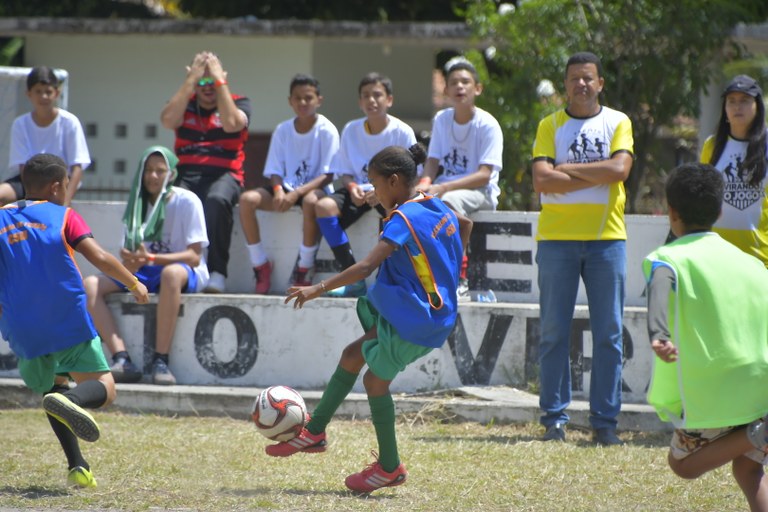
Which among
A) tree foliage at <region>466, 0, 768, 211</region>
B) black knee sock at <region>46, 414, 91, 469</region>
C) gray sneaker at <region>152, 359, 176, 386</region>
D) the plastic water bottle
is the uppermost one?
tree foliage at <region>466, 0, 768, 211</region>

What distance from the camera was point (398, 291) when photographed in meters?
5.78

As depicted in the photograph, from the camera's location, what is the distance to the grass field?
5727 millimetres

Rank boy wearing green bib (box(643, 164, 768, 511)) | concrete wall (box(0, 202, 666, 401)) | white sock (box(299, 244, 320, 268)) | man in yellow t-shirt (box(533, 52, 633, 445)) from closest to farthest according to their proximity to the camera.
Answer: boy wearing green bib (box(643, 164, 768, 511)), man in yellow t-shirt (box(533, 52, 633, 445)), concrete wall (box(0, 202, 666, 401)), white sock (box(299, 244, 320, 268))

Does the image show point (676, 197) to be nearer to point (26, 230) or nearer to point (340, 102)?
point (26, 230)

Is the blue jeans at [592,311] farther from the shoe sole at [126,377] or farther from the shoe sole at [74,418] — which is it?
the shoe sole at [126,377]

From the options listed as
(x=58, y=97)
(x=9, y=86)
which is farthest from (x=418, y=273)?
(x=9, y=86)

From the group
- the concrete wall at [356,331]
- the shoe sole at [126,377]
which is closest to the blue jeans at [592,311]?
the concrete wall at [356,331]

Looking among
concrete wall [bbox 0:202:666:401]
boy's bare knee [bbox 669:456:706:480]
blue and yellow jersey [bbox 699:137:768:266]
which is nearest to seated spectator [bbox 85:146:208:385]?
concrete wall [bbox 0:202:666:401]

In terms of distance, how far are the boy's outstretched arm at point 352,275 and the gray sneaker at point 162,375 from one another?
11.3ft

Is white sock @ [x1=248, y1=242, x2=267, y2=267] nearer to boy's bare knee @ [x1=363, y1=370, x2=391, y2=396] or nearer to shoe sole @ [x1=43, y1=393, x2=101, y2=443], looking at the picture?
A: boy's bare knee @ [x1=363, y1=370, x2=391, y2=396]

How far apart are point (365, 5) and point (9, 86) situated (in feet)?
31.7

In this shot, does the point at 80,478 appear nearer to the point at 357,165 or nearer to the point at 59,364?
the point at 59,364

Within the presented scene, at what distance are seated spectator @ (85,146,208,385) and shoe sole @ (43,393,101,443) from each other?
3119mm

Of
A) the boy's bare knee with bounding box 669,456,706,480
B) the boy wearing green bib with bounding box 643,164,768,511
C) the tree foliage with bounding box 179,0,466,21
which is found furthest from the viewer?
the tree foliage with bounding box 179,0,466,21
